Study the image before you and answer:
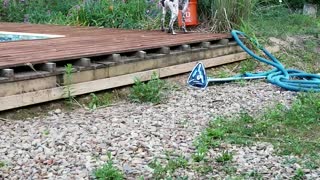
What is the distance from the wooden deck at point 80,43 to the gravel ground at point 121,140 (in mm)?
558

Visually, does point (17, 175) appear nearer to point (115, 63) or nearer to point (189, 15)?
point (115, 63)

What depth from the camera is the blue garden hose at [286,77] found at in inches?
204

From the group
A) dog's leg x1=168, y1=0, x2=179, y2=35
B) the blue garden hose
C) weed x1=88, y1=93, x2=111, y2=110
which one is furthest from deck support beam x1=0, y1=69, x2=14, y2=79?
dog's leg x1=168, y1=0, x2=179, y2=35

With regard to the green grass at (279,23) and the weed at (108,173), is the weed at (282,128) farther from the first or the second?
the green grass at (279,23)

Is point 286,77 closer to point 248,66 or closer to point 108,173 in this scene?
point 248,66

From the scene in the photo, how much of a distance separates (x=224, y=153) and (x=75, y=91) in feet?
5.56

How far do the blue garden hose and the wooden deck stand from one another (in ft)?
1.22

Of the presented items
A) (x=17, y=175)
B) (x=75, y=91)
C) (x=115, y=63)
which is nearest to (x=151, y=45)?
(x=115, y=63)

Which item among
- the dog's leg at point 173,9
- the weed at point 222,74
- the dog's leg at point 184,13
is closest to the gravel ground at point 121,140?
the weed at point 222,74

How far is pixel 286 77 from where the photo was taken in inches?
221

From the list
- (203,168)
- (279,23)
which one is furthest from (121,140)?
(279,23)

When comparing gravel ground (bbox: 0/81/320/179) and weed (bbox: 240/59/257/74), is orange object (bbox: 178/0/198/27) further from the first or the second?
gravel ground (bbox: 0/81/320/179)

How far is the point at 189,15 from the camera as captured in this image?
7.18 metres

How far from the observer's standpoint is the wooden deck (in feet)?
14.7
